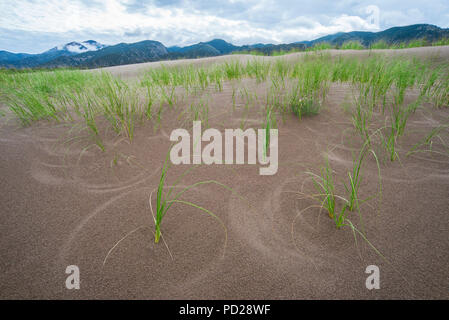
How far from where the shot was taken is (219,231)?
38.9 inches

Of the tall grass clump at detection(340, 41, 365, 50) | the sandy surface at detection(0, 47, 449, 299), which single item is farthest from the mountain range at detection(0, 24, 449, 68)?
the sandy surface at detection(0, 47, 449, 299)

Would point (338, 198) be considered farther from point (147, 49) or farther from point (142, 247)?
point (147, 49)

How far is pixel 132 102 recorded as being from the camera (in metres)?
2.14

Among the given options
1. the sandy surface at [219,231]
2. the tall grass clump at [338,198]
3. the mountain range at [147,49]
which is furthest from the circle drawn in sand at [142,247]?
the mountain range at [147,49]

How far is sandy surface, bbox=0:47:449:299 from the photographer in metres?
0.78

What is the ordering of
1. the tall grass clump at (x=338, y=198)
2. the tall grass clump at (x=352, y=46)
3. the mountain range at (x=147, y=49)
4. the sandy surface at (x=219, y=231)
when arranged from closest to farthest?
the sandy surface at (x=219, y=231) < the tall grass clump at (x=338, y=198) < the tall grass clump at (x=352, y=46) < the mountain range at (x=147, y=49)

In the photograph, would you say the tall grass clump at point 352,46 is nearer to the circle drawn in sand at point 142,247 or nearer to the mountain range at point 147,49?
the circle drawn in sand at point 142,247

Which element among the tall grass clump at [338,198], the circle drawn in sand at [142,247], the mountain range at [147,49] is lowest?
the circle drawn in sand at [142,247]

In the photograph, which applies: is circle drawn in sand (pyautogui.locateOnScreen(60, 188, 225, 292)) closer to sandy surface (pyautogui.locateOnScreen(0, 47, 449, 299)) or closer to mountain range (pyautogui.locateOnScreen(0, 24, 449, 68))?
sandy surface (pyautogui.locateOnScreen(0, 47, 449, 299))

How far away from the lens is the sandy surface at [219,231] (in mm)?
776

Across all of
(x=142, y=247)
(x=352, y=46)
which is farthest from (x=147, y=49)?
(x=142, y=247)

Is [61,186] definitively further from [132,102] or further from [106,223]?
[132,102]
